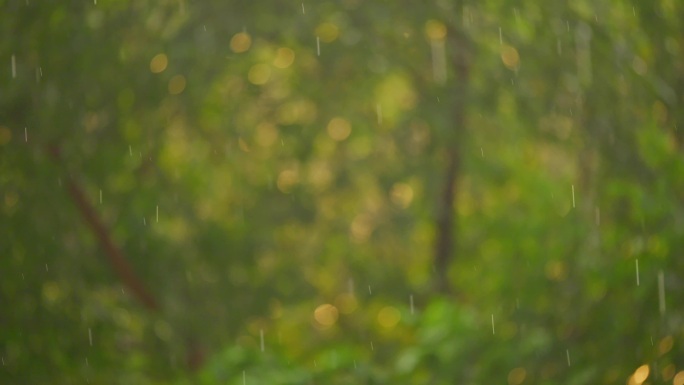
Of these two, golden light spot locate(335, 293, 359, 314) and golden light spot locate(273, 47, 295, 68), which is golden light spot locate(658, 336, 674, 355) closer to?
golden light spot locate(273, 47, 295, 68)

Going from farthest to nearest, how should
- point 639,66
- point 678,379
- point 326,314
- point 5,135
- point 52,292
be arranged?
point 326,314 < point 52,292 < point 5,135 < point 639,66 < point 678,379

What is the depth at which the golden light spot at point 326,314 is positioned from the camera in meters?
3.90

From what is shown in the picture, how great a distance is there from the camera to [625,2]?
2.13 m

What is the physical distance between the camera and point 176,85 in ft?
8.63

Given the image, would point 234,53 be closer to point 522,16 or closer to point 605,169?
point 522,16

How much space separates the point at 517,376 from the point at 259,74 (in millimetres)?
1616

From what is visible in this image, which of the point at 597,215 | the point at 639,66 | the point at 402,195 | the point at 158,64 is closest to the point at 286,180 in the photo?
the point at 402,195

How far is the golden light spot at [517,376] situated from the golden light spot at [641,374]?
11.8 inches

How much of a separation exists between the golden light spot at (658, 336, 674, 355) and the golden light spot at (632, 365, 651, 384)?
0.06 meters

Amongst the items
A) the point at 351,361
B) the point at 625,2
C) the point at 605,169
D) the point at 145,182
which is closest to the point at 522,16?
the point at 625,2

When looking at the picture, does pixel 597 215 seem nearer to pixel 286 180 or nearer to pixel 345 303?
pixel 286 180

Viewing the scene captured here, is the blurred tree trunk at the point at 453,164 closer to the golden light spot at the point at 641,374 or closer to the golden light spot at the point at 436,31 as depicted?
the golden light spot at the point at 436,31

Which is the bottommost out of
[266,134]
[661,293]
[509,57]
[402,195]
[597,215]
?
[402,195]

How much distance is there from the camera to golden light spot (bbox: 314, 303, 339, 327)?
3.90m
